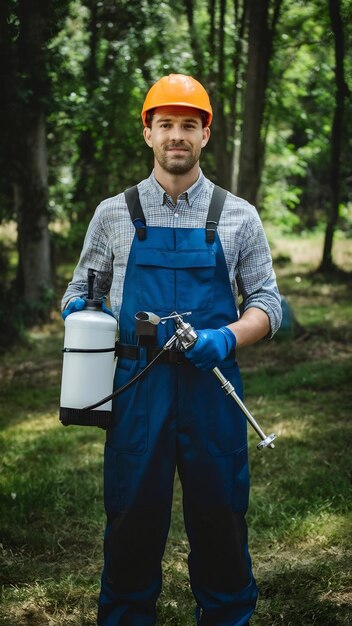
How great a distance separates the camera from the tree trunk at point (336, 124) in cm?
816

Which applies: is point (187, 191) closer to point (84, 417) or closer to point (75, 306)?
point (75, 306)

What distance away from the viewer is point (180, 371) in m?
2.78

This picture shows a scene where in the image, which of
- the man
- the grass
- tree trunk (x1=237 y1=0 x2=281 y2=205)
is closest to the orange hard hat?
the man

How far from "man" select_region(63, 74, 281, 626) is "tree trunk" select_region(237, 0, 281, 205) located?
6.57 metres

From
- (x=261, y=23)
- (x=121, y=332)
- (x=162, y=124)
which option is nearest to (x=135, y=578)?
(x=121, y=332)

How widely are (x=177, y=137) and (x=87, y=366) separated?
882mm

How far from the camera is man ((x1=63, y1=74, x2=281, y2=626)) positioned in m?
2.77

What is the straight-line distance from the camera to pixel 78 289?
305 cm

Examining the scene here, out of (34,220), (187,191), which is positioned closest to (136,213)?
(187,191)

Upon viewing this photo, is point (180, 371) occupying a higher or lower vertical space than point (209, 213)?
lower

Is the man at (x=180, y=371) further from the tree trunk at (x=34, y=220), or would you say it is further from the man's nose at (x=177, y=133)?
the tree trunk at (x=34, y=220)

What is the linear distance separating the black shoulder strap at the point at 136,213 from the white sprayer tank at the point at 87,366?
0.33 m

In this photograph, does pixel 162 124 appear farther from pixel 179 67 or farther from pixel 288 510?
pixel 179 67

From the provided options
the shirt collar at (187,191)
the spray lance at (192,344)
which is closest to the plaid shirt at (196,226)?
the shirt collar at (187,191)
